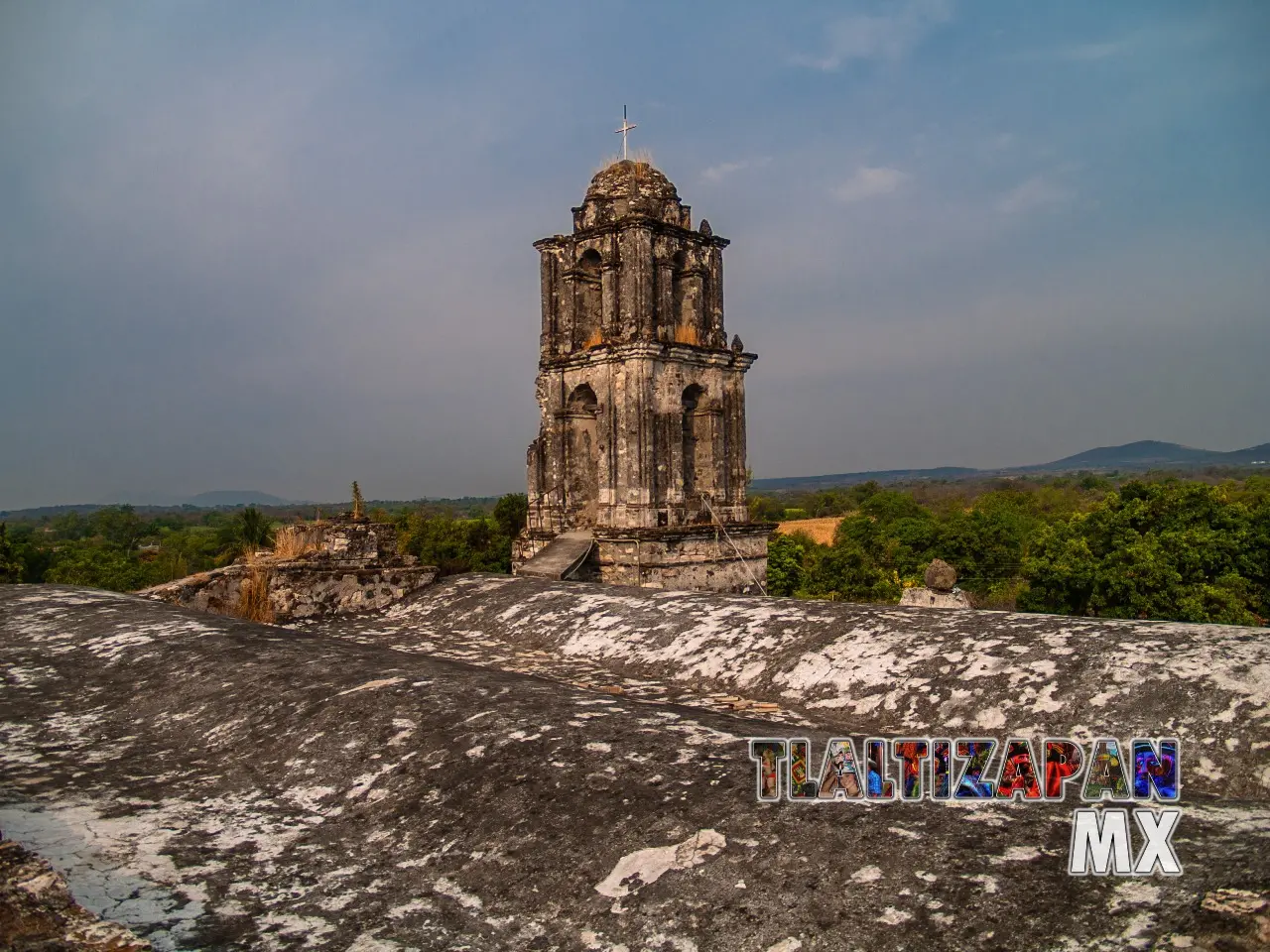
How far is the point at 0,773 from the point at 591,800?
264cm

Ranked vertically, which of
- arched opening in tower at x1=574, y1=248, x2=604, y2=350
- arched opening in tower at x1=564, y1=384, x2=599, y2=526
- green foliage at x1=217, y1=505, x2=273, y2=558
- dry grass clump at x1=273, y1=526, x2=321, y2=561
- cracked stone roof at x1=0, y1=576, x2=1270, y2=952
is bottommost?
green foliage at x1=217, y1=505, x2=273, y2=558

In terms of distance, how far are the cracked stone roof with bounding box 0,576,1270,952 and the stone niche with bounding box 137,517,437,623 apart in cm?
231

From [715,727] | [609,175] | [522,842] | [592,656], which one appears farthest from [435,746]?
[609,175]

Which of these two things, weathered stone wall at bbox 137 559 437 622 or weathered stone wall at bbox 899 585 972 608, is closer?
weathered stone wall at bbox 137 559 437 622

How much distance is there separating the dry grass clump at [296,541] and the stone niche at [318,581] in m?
0.17

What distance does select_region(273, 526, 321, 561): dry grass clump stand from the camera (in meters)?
9.42

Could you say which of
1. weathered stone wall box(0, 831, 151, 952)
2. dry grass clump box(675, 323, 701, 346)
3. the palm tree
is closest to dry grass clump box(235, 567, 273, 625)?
weathered stone wall box(0, 831, 151, 952)

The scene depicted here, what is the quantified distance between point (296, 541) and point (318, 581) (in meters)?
1.86

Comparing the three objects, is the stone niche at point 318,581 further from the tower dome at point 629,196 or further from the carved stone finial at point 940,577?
the tower dome at point 629,196

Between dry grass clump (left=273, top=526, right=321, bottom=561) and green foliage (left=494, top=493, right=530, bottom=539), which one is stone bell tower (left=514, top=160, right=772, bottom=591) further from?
green foliage (left=494, top=493, right=530, bottom=539)

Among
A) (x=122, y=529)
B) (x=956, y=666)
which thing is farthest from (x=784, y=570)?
(x=122, y=529)

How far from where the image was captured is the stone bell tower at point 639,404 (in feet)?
50.9

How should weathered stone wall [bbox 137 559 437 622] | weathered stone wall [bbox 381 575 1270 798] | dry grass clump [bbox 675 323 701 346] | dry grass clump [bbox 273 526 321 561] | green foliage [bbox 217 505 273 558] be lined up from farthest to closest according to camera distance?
green foliage [bbox 217 505 273 558], dry grass clump [bbox 675 323 701 346], dry grass clump [bbox 273 526 321 561], weathered stone wall [bbox 137 559 437 622], weathered stone wall [bbox 381 575 1270 798]

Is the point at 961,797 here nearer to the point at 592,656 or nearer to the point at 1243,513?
the point at 592,656
